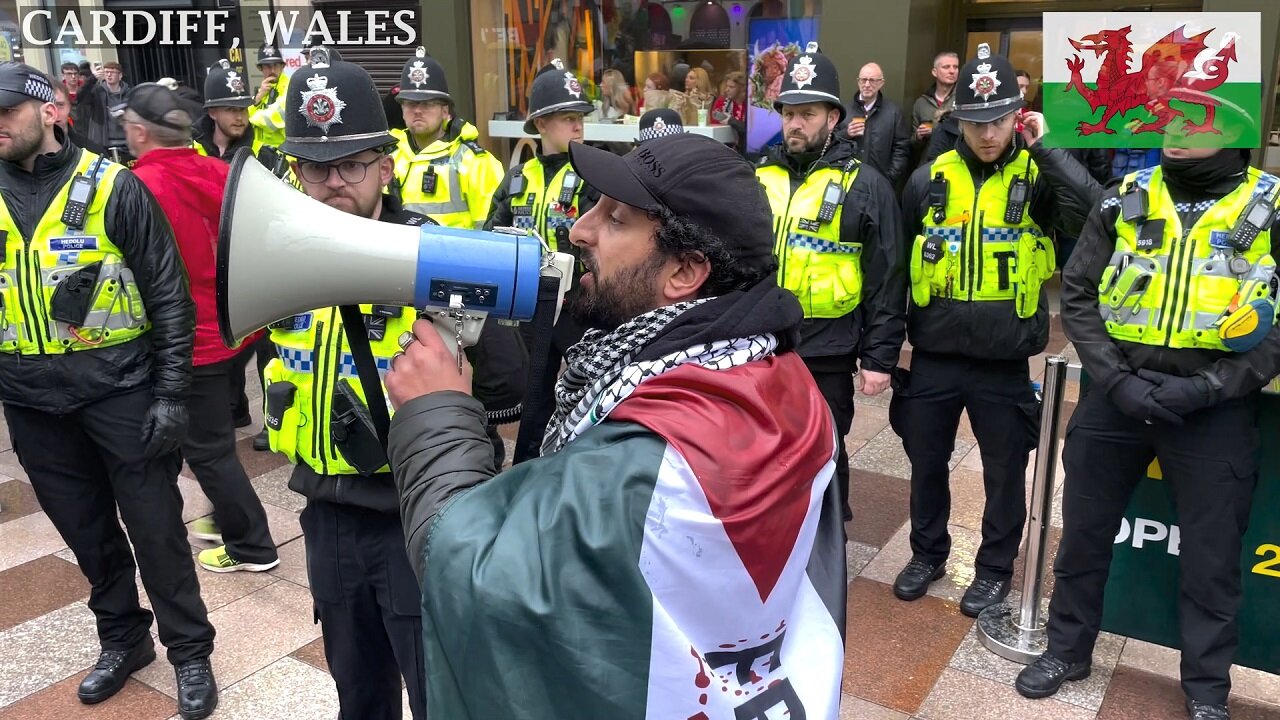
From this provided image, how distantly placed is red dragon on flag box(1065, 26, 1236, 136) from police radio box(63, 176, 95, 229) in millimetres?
3201

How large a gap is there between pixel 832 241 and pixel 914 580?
1.49 metres

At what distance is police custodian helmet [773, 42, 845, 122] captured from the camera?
426cm

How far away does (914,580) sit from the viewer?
4.26m

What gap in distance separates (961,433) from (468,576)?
5.33 metres

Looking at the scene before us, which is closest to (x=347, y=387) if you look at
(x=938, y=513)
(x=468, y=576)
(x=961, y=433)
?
(x=468, y=576)

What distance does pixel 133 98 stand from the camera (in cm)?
443

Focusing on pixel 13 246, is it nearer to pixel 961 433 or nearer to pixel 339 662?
pixel 339 662

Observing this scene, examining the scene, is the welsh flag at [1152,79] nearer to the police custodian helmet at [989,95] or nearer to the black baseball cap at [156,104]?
the police custodian helmet at [989,95]

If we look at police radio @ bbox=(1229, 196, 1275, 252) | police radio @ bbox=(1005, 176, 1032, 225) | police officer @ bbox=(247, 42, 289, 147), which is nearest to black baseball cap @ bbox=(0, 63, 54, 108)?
police officer @ bbox=(247, 42, 289, 147)

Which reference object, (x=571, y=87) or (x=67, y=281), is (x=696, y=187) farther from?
(x=571, y=87)

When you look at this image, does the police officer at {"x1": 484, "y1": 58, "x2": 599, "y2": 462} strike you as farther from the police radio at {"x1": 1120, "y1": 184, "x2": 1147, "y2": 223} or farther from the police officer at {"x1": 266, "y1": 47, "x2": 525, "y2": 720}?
the police radio at {"x1": 1120, "y1": 184, "x2": 1147, "y2": 223}

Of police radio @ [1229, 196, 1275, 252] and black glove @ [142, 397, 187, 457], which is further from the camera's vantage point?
black glove @ [142, 397, 187, 457]

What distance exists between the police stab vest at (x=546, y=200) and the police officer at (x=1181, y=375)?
8.57 ft

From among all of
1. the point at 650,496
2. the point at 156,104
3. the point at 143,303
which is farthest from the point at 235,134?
the point at 650,496
